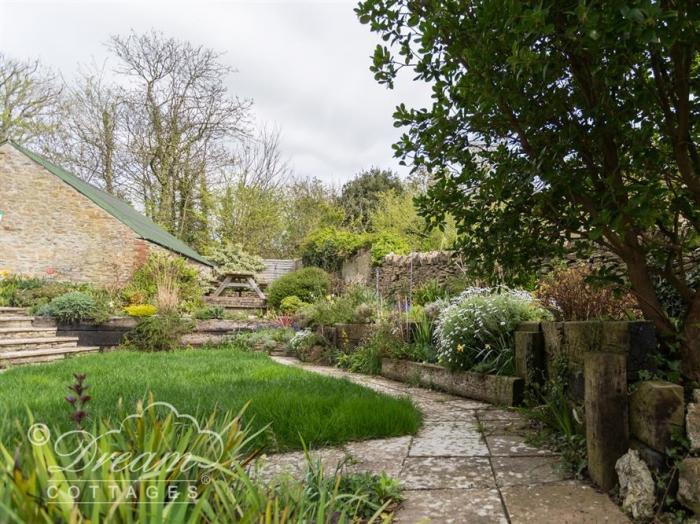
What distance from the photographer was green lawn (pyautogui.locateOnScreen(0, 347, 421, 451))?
8.84ft

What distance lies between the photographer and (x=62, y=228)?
13008mm

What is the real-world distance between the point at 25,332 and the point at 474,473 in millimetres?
8745

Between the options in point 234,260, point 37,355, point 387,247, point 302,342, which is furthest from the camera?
point 234,260

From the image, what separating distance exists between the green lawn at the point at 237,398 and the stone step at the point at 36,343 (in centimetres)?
262

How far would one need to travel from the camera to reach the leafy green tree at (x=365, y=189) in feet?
76.4

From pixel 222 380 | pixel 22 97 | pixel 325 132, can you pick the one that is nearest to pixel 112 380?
pixel 222 380

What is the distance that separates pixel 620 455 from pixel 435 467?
2.65 ft

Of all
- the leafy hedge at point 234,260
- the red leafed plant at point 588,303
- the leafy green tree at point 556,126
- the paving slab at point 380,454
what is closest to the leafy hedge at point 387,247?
the leafy hedge at point 234,260

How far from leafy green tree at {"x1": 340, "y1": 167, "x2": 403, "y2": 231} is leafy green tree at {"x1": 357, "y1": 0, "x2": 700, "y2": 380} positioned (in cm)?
2055

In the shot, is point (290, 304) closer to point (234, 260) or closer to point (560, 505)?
point (234, 260)

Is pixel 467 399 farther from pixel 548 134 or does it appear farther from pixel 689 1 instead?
pixel 689 1

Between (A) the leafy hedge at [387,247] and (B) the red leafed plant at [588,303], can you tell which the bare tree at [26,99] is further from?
(B) the red leafed plant at [588,303]

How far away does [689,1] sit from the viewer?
1.49 metres

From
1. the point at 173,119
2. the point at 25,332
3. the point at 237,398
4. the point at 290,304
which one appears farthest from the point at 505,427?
the point at 173,119
